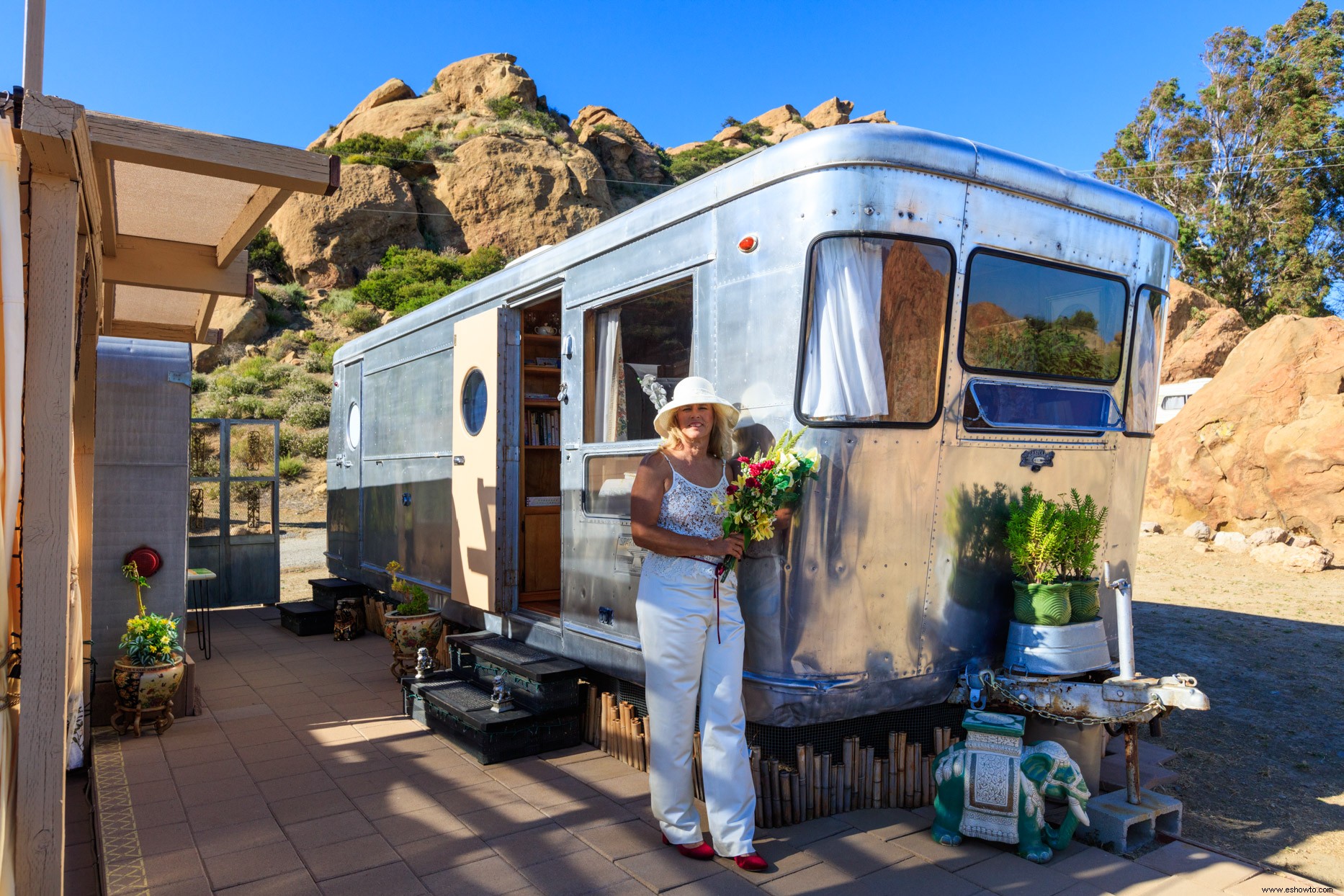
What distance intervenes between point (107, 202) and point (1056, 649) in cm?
436

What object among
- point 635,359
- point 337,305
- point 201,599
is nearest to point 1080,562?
point 635,359

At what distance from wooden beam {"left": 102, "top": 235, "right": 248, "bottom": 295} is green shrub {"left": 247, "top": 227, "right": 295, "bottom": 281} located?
105 ft

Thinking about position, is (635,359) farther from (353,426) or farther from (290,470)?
(290,470)

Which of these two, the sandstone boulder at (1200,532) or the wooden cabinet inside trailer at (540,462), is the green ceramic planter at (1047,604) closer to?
the wooden cabinet inside trailer at (540,462)

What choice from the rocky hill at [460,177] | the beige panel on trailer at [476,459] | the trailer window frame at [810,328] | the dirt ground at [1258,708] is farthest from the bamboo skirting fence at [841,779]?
the rocky hill at [460,177]

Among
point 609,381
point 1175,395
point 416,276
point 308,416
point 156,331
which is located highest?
point 416,276

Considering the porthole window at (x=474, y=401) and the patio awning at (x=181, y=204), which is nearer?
the patio awning at (x=181, y=204)

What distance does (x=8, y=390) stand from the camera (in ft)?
7.15

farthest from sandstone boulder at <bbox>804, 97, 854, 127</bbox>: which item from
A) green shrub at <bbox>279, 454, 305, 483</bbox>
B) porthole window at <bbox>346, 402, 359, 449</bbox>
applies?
porthole window at <bbox>346, 402, 359, 449</bbox>

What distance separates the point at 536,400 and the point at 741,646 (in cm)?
313

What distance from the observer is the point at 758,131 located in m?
58.1

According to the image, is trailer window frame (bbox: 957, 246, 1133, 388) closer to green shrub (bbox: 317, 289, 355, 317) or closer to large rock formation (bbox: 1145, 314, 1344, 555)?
large rock formation (bbox: 1145, 314, 1344, 555)

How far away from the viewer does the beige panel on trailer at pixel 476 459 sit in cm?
569

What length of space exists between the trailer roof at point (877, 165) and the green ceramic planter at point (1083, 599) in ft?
5.70
